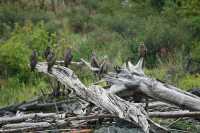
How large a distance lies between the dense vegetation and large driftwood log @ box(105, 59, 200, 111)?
384 centimetres

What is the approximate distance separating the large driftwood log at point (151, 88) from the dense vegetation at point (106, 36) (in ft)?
12.6

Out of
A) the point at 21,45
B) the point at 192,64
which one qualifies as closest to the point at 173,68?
the point at 192,64

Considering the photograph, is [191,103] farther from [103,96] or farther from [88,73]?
[88,73]

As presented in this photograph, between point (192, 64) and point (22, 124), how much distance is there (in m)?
6.48

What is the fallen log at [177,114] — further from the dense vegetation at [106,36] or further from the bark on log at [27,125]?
the dense vegetation at [106,36]

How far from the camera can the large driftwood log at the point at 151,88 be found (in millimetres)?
6598

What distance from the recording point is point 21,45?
43.9 ft

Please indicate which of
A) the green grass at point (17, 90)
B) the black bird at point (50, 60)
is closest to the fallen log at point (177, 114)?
the black bird at point (50, 60)

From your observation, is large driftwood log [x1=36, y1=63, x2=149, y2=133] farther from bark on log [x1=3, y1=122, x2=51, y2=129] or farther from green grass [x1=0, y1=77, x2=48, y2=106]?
green grass [x1=0, y1=77, x2=48, y2=106]

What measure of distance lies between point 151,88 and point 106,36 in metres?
9.92

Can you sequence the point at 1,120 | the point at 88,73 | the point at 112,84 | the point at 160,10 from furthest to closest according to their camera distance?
the point at 160,10 < the point at 88,73 < the point at 1,120 < the point at 112,84

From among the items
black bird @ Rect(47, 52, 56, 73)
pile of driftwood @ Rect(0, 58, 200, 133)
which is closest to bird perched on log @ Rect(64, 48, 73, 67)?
black bird @ Rect(47, 52, 56, 73)

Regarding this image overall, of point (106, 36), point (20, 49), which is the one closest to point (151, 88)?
point (20, 49)

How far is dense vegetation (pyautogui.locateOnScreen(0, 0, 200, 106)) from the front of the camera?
12395 millimetres
